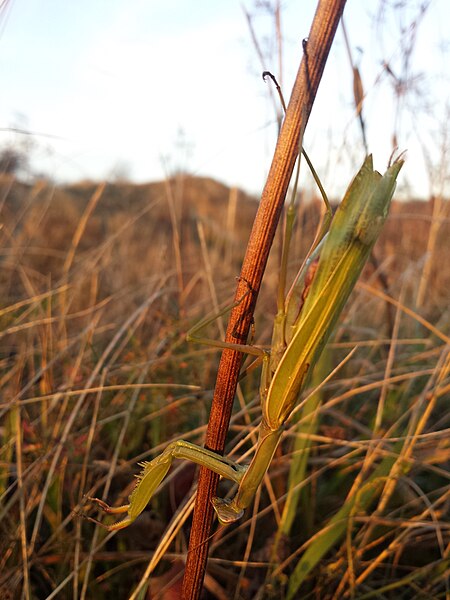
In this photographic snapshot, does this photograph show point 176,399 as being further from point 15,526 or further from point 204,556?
point 204,556

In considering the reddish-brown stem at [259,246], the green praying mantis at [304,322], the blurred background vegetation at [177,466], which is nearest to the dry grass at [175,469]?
the blurred background vegetation at [177,466]

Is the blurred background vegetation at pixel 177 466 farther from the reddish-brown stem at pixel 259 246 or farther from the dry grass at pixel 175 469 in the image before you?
the reddish-brown stem at pixel 259 246

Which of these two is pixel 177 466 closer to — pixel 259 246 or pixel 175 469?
pixel 175 469

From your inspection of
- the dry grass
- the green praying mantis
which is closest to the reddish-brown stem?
the green praying mantis

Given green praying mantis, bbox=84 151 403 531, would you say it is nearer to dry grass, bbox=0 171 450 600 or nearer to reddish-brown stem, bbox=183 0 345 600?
reddish-brown stem, bbox=183 0 345 600

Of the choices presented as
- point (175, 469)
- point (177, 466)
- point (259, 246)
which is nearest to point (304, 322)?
point (259, 246)
